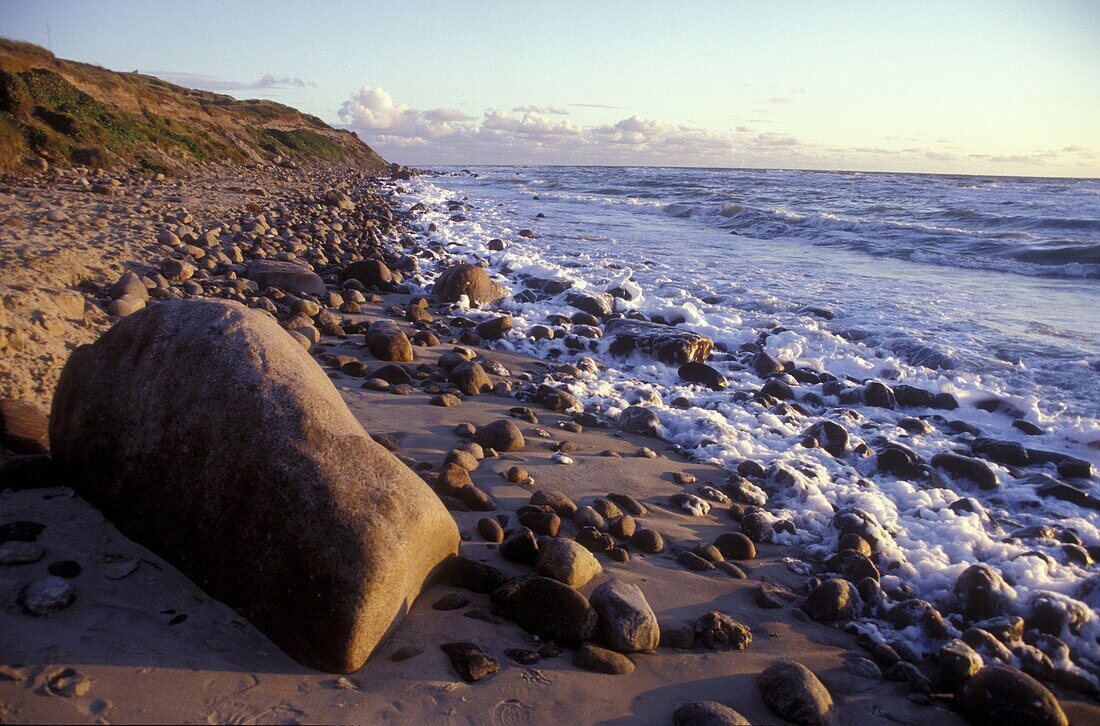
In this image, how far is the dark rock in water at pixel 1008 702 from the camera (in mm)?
2584

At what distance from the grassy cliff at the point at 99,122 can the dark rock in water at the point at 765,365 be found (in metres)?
12.6

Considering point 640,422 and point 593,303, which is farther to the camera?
point 593,303

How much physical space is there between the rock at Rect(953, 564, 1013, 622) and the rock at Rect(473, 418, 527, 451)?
2.67 metres

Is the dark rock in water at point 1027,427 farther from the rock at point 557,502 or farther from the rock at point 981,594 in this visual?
the rock at point 557,502

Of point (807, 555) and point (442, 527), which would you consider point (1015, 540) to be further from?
point (442, 527)

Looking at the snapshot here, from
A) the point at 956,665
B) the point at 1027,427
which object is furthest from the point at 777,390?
the point at 956,665

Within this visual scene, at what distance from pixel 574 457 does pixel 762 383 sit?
2.78 meters

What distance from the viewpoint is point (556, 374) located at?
21.2 ft

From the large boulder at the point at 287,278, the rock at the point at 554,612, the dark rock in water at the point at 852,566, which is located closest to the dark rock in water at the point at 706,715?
the rock at the point at 554,612

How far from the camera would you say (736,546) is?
3.75 meters

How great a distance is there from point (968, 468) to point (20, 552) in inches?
214

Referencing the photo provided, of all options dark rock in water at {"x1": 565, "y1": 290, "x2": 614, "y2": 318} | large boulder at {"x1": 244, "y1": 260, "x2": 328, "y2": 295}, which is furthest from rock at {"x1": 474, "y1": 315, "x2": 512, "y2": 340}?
large boulder at {"x1": 244, "y1": 260, "x2": 328, "y2": 295}

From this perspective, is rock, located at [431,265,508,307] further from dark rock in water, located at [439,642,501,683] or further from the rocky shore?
dark rock in water, located at [439,642,501,683]

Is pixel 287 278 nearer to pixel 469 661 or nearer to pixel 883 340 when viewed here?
pixel 469 661
